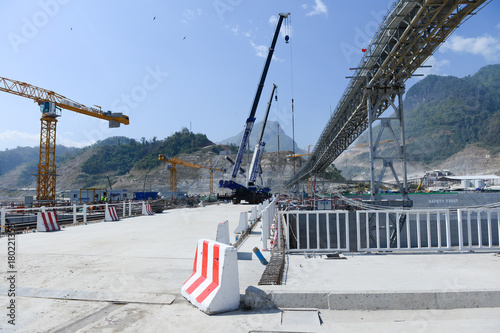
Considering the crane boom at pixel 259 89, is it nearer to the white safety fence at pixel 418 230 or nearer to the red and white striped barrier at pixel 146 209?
the red and white striped barrier at pixel 146 209

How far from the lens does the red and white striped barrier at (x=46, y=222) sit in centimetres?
1378

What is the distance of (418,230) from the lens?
866 centimetres

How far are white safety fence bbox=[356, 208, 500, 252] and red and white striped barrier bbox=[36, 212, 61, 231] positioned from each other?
13169 mm

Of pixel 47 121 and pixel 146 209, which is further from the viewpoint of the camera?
pixel 47 121

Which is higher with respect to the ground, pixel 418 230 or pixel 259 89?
pixel 259 89

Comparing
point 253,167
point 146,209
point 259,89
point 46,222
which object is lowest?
point 146,209

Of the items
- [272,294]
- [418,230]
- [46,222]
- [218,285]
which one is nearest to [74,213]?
[46,222]

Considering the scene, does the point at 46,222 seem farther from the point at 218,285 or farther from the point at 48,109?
the point at 48,109

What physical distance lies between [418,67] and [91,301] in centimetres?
2164

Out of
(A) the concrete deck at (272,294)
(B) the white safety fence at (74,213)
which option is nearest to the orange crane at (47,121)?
(B) the white safety fence at (74,213)

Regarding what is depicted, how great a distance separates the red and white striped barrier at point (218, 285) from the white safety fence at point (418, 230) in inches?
138

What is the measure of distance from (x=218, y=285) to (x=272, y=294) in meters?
0.80

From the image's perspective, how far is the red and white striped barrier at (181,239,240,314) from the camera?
4.23 m

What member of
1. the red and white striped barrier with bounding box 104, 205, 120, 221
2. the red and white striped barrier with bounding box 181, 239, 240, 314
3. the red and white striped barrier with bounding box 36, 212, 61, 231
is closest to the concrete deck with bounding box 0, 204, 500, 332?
the red and white striped barrier with bounding box 181, 239, 240, 314
